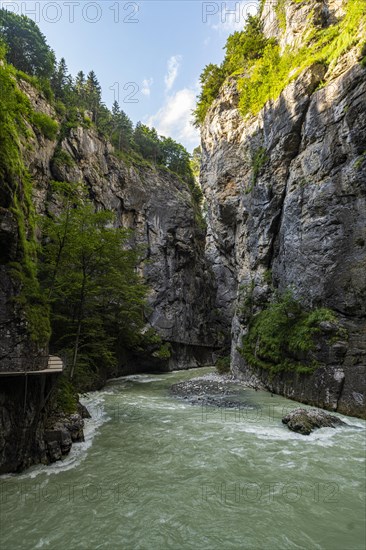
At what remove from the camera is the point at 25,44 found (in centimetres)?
3067

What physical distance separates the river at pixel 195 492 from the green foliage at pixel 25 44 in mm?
35851

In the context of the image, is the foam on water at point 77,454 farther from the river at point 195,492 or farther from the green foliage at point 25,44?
the green foliage at point 25,44

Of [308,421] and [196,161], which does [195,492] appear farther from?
[196,161]

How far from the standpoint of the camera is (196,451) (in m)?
8.44

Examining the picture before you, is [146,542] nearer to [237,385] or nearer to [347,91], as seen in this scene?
[237,385]

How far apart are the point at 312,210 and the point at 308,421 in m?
11.3

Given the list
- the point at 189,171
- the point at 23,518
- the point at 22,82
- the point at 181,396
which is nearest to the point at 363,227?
the point at 181,396

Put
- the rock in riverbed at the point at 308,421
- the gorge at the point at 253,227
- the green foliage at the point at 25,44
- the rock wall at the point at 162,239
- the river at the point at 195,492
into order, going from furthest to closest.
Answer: the green foliage at the point at 25,44, the rock wall at the point at 162,239, the rock in riverbed at the point at 308,421, the gorge at the point at 253,227, the river at the point at 195,492

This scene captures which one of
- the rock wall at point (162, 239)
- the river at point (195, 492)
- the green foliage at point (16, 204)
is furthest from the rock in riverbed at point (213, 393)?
the rock wall at point (162, 239)

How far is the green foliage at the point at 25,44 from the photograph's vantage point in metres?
30.0

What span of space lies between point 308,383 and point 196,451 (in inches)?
308

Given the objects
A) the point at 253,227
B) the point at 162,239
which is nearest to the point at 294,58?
the point at 253,227

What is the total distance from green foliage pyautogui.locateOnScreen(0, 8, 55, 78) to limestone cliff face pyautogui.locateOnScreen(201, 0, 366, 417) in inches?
863

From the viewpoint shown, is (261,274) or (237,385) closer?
(237,385)
